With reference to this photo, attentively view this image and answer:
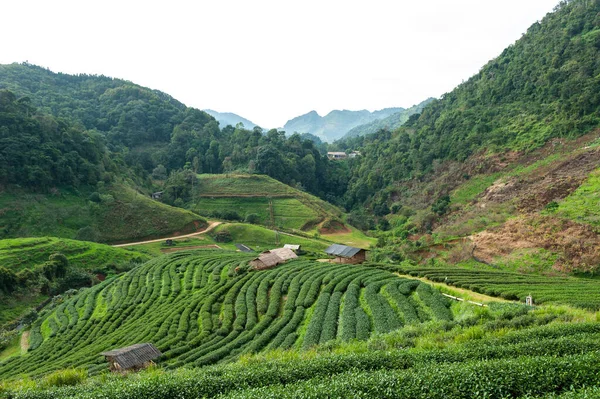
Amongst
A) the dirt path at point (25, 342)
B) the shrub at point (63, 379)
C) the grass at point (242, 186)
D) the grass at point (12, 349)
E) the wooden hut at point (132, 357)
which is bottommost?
the grass at point (12, 349)

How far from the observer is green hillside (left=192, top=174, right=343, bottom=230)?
294 ft

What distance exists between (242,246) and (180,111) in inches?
3420

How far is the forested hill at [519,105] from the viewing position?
7200 centimetres

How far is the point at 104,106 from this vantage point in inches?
5241

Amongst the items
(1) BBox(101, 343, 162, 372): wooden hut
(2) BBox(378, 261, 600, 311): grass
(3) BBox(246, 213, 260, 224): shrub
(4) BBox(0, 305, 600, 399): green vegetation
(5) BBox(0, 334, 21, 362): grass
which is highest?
(3) BBox(246, 213, 260, 224): shrub

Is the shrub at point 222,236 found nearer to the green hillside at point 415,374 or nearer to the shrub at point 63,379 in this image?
the shrub at point 63,379

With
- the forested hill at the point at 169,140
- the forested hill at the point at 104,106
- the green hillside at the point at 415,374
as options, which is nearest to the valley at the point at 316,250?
the green hillside at the point at 415,374

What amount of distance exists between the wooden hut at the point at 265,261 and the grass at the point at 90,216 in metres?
39.0

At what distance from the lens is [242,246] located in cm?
7288

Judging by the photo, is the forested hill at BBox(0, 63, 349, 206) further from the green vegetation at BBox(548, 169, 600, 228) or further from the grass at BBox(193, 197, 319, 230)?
the green vegetation at BBox(548, 169, 600, 228)

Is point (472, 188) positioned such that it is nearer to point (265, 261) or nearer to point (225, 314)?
point (265, 261)

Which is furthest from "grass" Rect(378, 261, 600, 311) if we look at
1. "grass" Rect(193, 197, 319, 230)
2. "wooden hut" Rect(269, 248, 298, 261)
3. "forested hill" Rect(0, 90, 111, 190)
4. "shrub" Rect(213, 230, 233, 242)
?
"forested hill" Rect(0, 90, 111, 190)

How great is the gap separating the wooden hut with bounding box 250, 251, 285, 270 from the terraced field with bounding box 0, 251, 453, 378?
1399 millimetres

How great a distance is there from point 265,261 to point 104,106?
11530 centimetres
